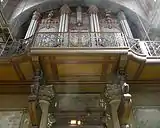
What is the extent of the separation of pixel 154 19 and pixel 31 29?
5402 millimetres

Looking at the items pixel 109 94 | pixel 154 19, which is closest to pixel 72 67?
pixel 109 94

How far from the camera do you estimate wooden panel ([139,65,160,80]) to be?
26.3 feet

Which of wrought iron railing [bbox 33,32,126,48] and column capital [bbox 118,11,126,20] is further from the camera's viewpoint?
column capital [bbox 118,11,126,20]

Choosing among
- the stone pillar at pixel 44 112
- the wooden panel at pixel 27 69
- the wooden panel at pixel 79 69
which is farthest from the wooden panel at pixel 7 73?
the wooden panel at pixel 79 69

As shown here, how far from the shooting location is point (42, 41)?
8.09 meters

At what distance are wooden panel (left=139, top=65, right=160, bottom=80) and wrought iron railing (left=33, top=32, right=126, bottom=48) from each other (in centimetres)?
120

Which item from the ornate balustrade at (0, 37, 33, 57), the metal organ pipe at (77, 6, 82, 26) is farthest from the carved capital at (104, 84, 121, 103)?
the metal organ pipe at (77, 6, 82, 26)

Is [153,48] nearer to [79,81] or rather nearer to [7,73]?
[79,81]

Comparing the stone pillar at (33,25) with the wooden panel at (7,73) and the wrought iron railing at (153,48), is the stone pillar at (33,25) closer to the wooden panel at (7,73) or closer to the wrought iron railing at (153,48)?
the wooden panel at (7,73)

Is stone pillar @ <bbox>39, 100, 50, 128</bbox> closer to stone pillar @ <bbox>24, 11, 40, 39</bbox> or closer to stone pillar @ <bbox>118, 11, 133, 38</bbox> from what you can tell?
stone pillar @ <bbox>24, 11, 40, 39</bbox>

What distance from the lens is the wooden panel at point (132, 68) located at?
780 cm

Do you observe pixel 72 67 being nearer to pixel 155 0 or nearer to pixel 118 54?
pixel 118 54

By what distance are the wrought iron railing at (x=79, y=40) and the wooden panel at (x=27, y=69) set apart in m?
0.68

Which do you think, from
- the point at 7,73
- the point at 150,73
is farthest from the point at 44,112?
the point at 150,73
